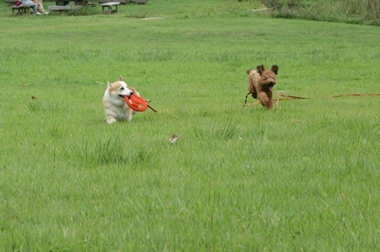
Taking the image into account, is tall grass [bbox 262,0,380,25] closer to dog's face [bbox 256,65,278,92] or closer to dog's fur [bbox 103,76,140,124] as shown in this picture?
dog's face [bbox 256,65,278,92]

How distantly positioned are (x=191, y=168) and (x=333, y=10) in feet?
109

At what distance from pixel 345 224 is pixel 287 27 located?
28.8 metres

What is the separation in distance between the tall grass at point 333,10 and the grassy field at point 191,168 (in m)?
19.7

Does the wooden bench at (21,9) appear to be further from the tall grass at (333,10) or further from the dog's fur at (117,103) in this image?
the dog's fur at (117,103)

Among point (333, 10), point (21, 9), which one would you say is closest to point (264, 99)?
point (333, 10)

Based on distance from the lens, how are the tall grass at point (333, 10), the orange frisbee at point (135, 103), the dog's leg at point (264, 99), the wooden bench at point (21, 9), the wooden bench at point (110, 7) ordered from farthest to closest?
the wooden bench at point (21, 9) < the wooden bench at point (110, 7) < the tall grass at point (333, 10) < the dog's leg at point (264, 99) < the orange frisbee at point (135, 103)

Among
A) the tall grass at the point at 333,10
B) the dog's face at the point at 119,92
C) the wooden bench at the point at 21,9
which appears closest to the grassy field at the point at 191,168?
the dog's face at the point at 119,92

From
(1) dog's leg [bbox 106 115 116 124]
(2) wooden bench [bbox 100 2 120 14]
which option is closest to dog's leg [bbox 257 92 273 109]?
(1) dog's leg [bbox 106 115 116 124]

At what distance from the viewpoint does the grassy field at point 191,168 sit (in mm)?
3896

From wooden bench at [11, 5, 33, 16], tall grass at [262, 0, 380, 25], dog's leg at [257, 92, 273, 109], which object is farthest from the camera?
wooden bench at [11, 5, 33, 16]

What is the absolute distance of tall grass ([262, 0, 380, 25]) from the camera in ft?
114

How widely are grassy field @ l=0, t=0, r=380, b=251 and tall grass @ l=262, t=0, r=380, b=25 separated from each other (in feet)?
64.7

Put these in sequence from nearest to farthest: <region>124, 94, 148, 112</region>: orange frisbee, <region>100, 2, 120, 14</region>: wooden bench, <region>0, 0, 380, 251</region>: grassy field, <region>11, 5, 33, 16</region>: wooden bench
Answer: <region>0, 0, 380, 251</region>: grassy field
<region>124, 94, 148, 112</region>: orange frisbee
<region>100, 2, 120, 14</region>: wooden bench
<region>11, 5, 33, 16</region>: wooden bench

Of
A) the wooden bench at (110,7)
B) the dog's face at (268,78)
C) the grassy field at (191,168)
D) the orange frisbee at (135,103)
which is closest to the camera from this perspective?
the grassy field at (191,168)
